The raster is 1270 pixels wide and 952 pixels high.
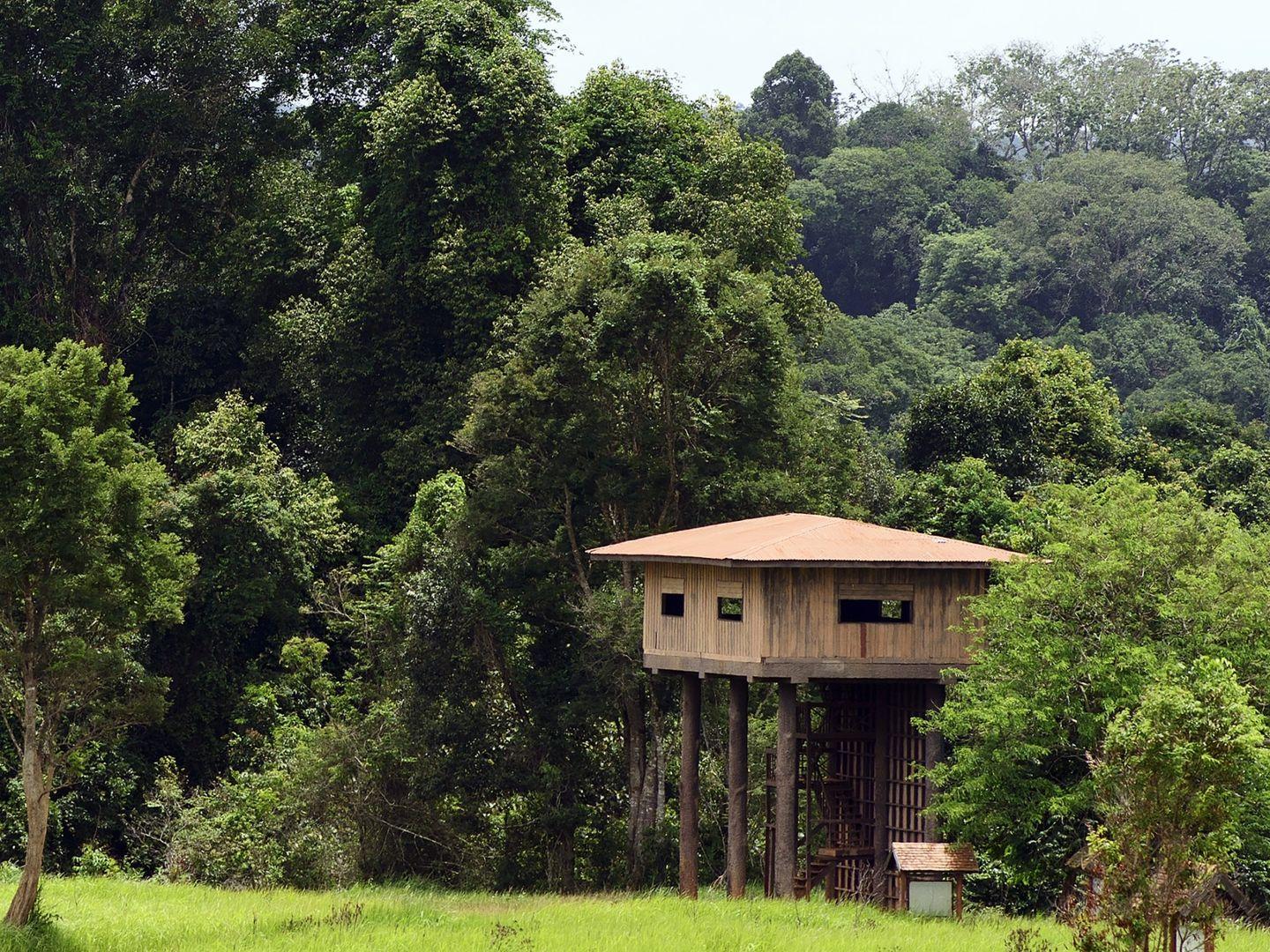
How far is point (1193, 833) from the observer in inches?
749

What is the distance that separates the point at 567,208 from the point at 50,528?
23025mm

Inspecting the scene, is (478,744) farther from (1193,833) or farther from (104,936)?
(1193,833)

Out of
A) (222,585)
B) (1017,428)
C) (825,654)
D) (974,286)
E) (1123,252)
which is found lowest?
(825,654)

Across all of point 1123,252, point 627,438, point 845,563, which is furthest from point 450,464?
point 1123,252

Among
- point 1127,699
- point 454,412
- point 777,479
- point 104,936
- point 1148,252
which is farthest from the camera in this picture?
point 1148,252

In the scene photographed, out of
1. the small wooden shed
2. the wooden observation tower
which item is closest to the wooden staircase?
the wooden observation tower

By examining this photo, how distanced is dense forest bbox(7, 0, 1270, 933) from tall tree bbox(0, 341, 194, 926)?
8 cm

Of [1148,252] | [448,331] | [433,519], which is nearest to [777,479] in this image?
[433,519]

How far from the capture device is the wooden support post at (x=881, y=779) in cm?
3228

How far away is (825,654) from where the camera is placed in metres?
29.1

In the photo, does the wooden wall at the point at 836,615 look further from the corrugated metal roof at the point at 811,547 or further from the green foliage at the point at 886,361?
the green foliage at the point at 886,361

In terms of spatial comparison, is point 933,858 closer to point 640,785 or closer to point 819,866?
Result: point 819,866

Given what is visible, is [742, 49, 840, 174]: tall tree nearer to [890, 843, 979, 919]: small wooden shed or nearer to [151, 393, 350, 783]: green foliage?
[151, 393, 350, 783]: green foliage

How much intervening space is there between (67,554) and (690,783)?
35.0 feet
